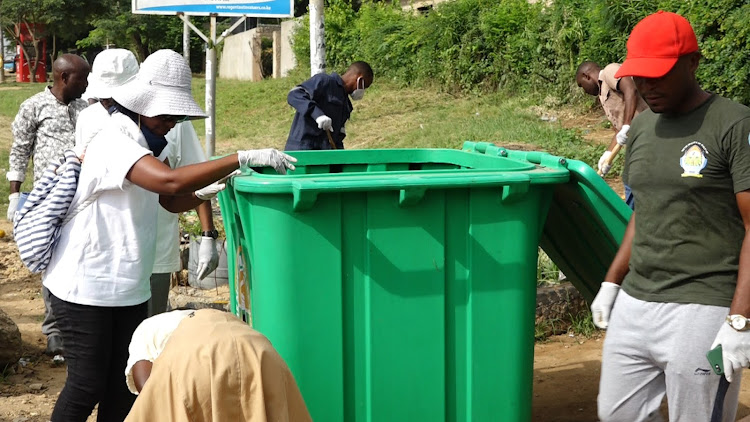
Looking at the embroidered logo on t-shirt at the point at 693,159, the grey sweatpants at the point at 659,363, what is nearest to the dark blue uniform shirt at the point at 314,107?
the grey sweatpants at the point at 659,363

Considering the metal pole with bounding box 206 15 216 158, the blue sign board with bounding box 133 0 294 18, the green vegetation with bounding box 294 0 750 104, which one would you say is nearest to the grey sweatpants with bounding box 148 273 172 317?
the metal pole with bounding box 206 15 216 158

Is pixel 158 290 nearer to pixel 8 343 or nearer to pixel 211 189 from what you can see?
pixel 211 189

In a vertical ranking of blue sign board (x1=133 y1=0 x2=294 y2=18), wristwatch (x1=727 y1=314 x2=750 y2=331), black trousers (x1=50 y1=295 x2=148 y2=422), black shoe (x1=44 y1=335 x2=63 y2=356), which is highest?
blue sign board (x1=133 y1=0 x2=294 y2=18)

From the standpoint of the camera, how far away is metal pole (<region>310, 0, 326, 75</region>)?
332 inches

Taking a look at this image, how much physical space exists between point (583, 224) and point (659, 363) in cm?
90

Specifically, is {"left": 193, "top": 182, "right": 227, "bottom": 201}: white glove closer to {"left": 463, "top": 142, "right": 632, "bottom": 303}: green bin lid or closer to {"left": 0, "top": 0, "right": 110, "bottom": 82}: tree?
{"left": 463, "top": 142, "right": 632, "bottom": 303}: green bin lid

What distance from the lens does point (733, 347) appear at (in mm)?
2477

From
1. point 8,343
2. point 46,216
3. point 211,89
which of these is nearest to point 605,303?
point 46,216

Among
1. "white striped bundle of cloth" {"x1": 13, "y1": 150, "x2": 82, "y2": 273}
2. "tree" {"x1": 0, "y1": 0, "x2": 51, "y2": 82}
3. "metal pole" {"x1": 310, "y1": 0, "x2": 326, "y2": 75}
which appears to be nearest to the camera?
"white striped bundle of cloth" {"x1": 13, "y1": 150, "x2": 82, "y2": 273}

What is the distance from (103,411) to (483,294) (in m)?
1.46

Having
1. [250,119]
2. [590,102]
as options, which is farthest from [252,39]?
[590,102]

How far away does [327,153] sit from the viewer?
14.4 ft

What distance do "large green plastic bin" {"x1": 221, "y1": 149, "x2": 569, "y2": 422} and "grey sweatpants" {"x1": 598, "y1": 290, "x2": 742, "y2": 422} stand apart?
0.46 m

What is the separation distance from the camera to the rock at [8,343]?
190 inches
